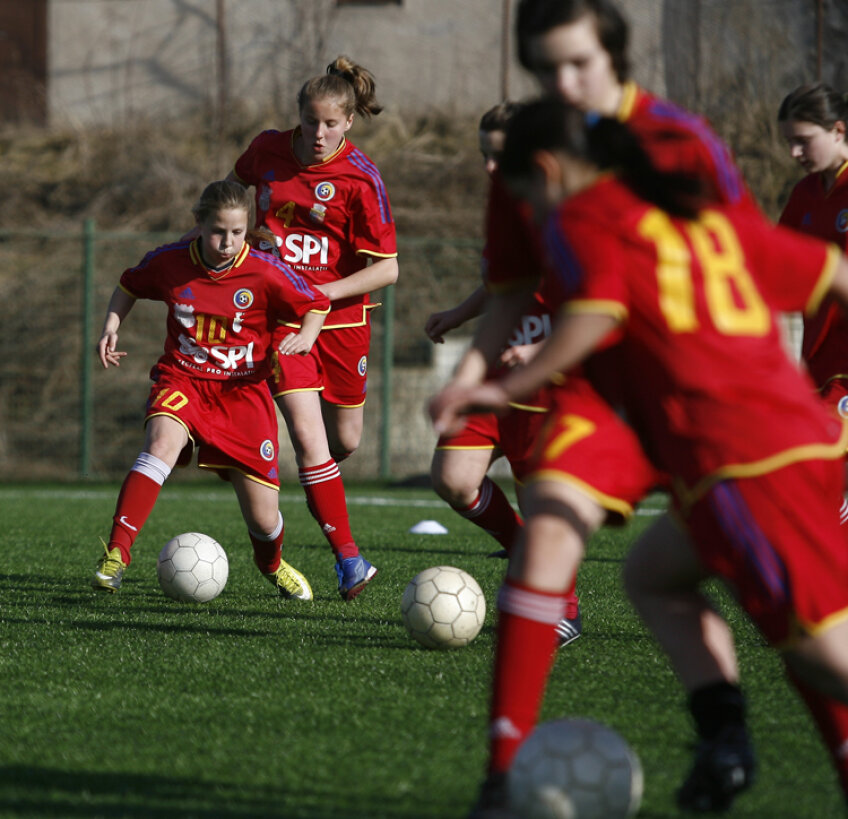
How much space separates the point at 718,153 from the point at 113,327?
345 cm

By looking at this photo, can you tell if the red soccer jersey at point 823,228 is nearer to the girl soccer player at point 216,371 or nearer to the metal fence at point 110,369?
the girl soccer player at point 216,371

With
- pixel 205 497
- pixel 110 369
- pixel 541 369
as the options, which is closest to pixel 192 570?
pixel 541 369

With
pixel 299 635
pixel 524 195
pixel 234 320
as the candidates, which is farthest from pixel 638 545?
pixel 234 320

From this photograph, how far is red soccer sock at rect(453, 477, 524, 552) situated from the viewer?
15.5 feet

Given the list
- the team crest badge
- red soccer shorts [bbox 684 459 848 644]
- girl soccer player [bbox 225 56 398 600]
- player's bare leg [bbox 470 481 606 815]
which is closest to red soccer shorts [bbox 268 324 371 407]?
girl soccer player [bbox 225 56 398 600]

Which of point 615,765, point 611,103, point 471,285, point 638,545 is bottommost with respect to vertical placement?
point 471,285

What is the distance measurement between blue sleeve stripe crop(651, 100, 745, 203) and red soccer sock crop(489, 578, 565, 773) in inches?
32.7

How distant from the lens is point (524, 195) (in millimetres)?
2277

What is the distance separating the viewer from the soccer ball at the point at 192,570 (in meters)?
5.11

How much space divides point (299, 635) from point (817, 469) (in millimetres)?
2712

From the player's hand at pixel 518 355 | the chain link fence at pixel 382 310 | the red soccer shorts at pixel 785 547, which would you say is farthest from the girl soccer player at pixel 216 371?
the chain link fence at pixel 382 310

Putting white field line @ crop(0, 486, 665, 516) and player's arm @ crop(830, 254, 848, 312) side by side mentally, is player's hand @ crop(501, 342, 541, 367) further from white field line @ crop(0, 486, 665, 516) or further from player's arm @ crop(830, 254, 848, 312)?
white field line @ crop(0, 486, 665, 516)

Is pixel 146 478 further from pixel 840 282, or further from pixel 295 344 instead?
pixel 840 282

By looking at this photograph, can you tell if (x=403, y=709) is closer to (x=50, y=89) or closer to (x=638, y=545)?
(x=638, y=545)
